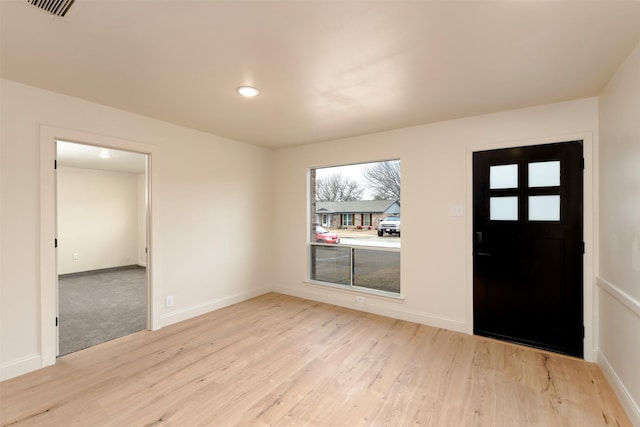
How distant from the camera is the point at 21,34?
5.74 feet

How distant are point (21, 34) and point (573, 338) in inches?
197

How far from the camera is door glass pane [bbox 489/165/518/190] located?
302cm

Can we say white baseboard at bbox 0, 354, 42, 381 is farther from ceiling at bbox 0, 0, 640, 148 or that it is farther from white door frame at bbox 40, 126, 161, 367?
ceiling at bbox 0, 0, 640, 148

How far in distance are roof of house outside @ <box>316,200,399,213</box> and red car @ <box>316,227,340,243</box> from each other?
327 mm

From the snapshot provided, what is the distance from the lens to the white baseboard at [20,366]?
2.34 meters

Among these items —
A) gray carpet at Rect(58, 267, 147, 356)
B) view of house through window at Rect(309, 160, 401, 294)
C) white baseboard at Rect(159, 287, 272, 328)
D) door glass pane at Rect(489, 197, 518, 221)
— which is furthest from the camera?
view of house through window at Rect(309, 160, 401, 294)

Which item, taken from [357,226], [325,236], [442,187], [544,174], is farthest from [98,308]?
[544,174]

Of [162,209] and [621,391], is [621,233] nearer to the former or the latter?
[621,391]

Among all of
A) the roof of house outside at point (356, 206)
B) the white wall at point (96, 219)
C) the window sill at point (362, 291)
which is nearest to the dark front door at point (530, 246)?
the window sill at point (362, 291)

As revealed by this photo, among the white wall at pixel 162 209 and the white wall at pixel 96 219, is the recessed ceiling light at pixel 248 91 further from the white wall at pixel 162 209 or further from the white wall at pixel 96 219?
the white wall at pixel 96 219

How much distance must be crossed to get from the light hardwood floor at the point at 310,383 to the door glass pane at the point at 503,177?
5.57ft

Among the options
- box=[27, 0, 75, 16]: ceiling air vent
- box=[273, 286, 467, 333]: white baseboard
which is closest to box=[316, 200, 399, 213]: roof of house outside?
box=[273, 286, 467, 333]: white baseboard

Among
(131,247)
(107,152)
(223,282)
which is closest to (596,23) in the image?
(223,282)

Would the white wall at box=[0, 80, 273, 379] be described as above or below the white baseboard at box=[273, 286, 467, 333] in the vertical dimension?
above
